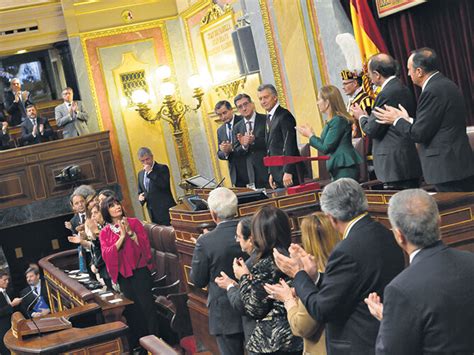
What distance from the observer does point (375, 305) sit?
10.5 ft

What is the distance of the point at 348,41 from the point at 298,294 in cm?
522

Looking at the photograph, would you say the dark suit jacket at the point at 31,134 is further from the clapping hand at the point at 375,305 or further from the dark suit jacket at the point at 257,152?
the clapping hand at the point at 375,305

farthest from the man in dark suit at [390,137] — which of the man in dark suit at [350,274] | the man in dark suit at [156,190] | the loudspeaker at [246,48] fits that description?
the loudspeaker at [246,48]

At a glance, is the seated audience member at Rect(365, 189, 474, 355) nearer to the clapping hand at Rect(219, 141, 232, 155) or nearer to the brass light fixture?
the clapping hand at Rect(219, 141, 232, 155)

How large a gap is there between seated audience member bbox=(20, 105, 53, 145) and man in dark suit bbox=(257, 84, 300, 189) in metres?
5.84

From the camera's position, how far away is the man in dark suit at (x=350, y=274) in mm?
3447

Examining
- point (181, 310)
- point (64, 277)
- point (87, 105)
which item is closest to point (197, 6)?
point (87, 105)

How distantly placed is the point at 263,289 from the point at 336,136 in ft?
7.13

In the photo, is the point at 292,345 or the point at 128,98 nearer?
the point at 292,345

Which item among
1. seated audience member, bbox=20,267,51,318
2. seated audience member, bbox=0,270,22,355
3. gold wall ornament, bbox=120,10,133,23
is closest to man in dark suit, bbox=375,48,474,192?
seated audience member, bbox=0,270,22,355

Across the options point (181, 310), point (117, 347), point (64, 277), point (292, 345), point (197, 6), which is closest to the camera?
point (292, 345)

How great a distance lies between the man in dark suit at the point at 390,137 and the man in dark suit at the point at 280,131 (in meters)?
1.32

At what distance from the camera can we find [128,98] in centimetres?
1345

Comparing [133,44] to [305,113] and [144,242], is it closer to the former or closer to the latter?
[305,113]
